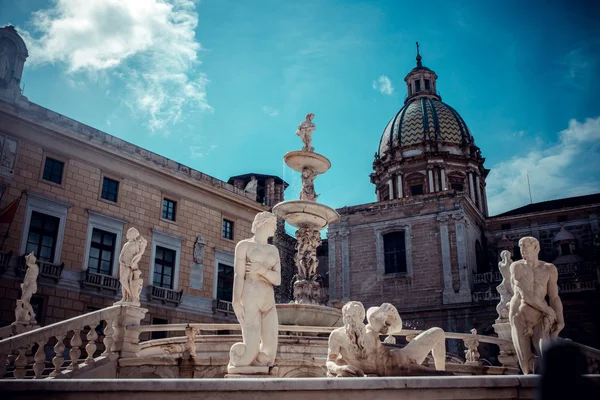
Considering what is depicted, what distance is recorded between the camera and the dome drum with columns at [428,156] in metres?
43.5

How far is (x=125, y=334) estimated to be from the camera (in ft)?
36.6

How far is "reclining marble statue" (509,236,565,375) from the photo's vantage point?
310 inches

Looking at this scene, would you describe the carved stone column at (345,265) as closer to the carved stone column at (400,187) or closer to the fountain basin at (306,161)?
the carved stone column at (400,187)

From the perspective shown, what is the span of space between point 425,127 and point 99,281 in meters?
30.9

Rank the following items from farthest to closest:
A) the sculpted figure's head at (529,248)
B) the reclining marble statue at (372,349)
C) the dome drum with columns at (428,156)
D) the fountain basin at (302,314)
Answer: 1. the dome drum with columns at (428,156)
2. the fountain basin at (302,314)
3. the sculpted figure's head at (529,248)
4. the reclining marble statue at (372,349)

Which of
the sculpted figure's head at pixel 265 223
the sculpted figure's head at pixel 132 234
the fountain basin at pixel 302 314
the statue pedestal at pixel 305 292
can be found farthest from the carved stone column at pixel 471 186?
the sculpted figure's head at pixel 265 223

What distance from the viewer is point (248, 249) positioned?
743 centimetres

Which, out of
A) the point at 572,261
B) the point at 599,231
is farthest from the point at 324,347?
the point at 599,231

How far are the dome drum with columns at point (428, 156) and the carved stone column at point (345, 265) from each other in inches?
305

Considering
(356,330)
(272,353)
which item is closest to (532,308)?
(356,330)

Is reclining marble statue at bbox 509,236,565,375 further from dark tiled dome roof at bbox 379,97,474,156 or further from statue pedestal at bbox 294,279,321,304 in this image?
dark tiled dome roof at bbox 379,97,474,156

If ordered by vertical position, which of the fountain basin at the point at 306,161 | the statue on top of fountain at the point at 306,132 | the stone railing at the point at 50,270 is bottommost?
the stone railing at the point at 50,270

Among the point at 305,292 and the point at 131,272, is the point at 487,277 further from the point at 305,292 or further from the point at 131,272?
the point at 131,272

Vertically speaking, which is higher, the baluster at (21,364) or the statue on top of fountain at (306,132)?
the statue on top of fountain at (306,132)
